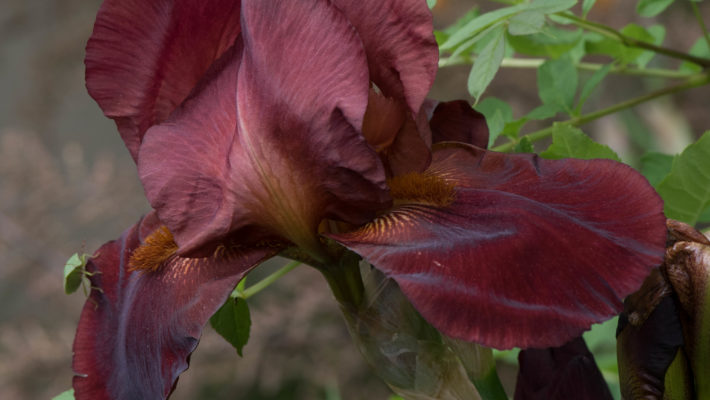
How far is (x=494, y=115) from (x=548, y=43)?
179 mm

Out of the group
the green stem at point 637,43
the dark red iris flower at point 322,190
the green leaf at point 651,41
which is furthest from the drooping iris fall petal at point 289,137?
the green leaf at point 651,41

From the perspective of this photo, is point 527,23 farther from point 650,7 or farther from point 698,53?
point 698,53

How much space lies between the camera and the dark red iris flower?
0.32 metres

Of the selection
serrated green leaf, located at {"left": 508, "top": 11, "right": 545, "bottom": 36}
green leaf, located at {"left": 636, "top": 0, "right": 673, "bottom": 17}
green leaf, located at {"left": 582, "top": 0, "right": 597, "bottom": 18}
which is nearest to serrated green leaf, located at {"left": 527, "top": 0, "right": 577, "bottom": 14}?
serrated green leaf, located at {"left": 508, "top": 11, "right": 545, "bottom": 36}

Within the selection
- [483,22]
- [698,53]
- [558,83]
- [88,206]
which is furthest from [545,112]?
[88,206]

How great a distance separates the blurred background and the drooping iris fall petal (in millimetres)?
382

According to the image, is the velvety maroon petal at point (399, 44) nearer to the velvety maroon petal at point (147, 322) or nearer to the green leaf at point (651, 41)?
the velvety maroon petal at point (147, 322)

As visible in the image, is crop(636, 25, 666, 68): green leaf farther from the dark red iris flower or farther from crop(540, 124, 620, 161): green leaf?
the dark red iris flower

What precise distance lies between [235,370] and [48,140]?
1.39m

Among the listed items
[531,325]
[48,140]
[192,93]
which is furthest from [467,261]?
[48,140]

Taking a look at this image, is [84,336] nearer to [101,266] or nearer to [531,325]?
[101,266]

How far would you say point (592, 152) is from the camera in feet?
1.54

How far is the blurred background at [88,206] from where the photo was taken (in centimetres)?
169

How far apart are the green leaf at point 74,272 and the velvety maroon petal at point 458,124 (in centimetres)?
22
